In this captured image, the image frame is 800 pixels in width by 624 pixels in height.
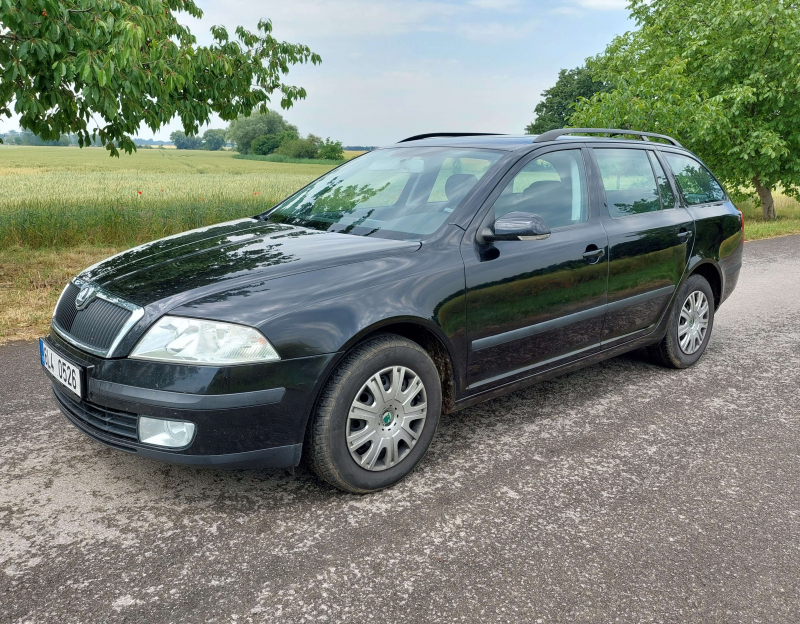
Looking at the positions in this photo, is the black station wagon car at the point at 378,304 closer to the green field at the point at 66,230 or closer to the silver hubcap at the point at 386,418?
the silver hubcap at the point at 386,418

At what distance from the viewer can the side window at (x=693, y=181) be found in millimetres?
5289

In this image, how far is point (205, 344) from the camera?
9.41 feet

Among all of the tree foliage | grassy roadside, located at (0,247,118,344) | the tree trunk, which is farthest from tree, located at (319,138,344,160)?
grassy roadside, located at (0,247,118,344)

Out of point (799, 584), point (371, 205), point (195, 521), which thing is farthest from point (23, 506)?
point (799, 584)

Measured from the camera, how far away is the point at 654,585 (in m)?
2.62

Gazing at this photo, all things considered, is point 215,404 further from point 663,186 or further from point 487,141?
point 663,186

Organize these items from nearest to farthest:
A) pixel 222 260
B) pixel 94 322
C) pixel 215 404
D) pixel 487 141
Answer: pixel 215 404, pixel 94 322, pixel 222 260, pixel 487 141

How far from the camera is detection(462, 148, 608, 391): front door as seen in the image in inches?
144

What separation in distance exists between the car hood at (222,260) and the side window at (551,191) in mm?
727

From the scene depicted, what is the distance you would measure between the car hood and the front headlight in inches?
6.4

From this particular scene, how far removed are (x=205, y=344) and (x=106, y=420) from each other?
1.97 ft

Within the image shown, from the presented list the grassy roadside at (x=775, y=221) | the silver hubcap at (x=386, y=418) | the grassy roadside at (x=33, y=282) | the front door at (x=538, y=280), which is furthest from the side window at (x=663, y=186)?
the grassy roadside at (x=775, y=221)

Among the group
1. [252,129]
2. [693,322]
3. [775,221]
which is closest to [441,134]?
[693,322]

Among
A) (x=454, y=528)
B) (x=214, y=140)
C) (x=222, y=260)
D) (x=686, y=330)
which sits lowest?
(x=454, y=528)
